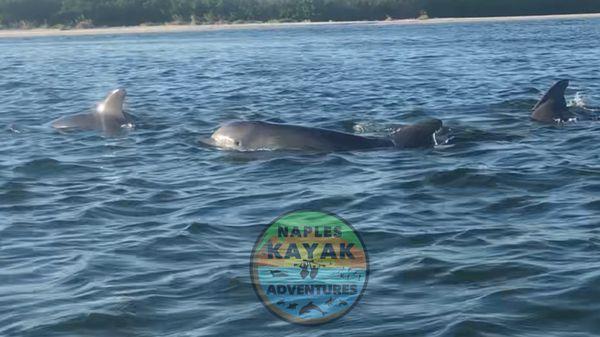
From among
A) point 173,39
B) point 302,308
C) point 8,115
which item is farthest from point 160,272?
point 173,39

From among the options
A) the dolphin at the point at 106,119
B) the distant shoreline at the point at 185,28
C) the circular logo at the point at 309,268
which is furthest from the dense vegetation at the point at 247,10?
the circular logo at the point at 309,268

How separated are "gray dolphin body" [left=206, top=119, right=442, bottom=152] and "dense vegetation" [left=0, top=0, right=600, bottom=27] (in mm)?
57823

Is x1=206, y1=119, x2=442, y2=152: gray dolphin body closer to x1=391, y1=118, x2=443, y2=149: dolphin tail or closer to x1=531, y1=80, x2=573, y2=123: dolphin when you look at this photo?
x1=391, y1=118, x2=443, y2=149: dolphin tail

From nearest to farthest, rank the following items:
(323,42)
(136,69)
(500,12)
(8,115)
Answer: (8,115) → (136,69) → (323,42) → (500,12)

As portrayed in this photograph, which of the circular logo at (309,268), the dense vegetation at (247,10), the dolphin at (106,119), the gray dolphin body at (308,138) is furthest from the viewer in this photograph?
the dense vegetation at (247,10)

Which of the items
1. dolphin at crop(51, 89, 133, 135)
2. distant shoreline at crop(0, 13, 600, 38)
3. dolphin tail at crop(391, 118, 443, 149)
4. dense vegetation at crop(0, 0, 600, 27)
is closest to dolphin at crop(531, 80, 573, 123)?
dolphin tail at crop(391, 118, 443, 149)

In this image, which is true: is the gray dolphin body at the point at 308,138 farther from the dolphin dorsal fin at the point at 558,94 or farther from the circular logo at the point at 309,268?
the circular logo at the point at 309,268

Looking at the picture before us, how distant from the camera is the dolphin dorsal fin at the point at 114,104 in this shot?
58.3 ft

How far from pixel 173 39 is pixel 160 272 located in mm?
46791

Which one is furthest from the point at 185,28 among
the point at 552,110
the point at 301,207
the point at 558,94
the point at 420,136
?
the point at 301,207

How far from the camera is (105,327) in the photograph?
7.78 metres

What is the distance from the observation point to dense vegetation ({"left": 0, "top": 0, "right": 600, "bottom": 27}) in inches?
2847

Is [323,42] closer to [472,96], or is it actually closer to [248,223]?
[472,96]

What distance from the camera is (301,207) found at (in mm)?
11352
